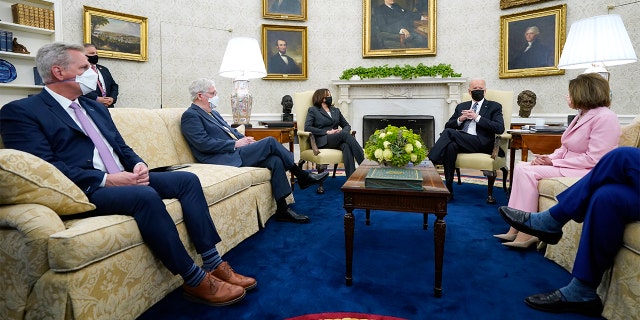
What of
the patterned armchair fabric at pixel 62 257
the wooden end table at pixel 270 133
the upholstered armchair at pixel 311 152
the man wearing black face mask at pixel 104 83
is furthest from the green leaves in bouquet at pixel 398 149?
the man wearing black face mask at pixel 104 83

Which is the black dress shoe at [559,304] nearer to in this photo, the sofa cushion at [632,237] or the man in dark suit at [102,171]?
the sofa cushion at [632,237]

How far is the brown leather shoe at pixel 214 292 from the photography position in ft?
6.50

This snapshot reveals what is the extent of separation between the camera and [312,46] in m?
7.09

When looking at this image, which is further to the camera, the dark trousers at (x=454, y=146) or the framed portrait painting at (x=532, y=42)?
the framed portrait painting at (x=532, y=42)

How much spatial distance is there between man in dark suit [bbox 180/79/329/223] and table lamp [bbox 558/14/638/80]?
2689 millimetres

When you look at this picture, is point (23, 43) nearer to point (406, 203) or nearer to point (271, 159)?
point (271, 159)

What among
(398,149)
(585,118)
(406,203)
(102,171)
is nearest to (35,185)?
(102,171)

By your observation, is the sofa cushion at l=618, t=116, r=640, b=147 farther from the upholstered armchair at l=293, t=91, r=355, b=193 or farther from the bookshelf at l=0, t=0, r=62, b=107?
the bookshelf at l=0, t=0, r=62, b=107

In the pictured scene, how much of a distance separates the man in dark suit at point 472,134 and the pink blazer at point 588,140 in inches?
53.4

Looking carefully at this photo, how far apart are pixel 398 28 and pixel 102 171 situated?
581 cm

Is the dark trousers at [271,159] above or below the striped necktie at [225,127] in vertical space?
below

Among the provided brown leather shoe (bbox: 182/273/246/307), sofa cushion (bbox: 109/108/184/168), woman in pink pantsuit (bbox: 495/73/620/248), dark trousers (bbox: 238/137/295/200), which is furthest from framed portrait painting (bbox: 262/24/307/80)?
brown leather shoe (bbox: 182/273/246/307)

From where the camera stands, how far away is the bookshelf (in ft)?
15.4

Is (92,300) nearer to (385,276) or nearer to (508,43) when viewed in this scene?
(385,276)
